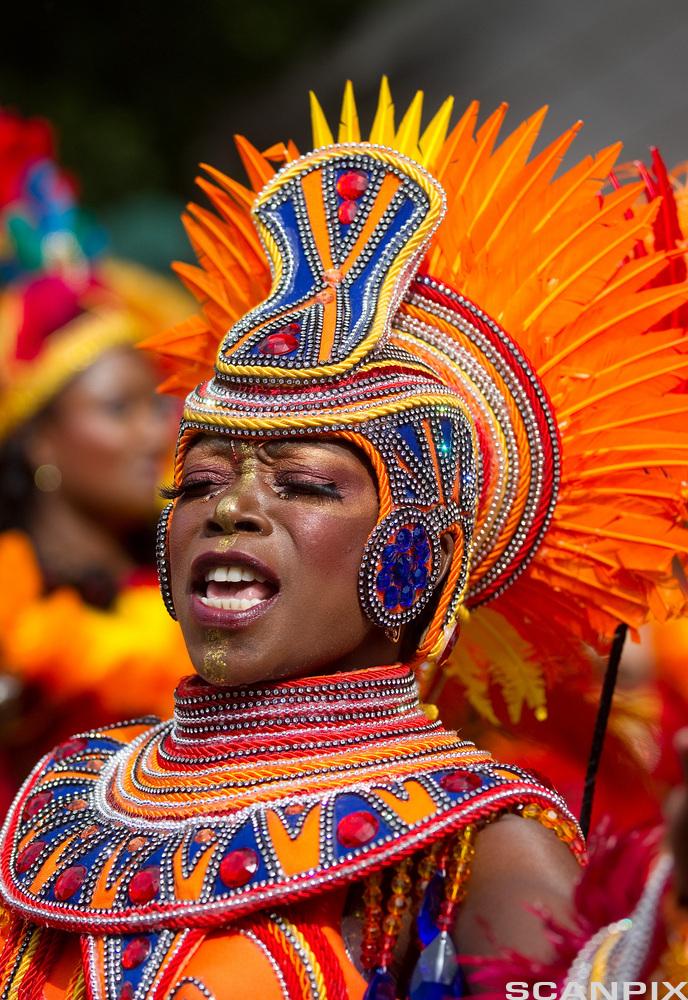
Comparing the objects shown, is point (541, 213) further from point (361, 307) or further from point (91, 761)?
point (91, 761)

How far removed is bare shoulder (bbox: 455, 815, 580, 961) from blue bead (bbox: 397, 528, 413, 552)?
521mm

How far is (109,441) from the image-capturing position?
7.82 meters

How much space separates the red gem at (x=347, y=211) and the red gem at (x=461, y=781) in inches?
45.6

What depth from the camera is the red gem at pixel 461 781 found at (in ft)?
9.25

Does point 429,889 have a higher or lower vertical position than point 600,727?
lower

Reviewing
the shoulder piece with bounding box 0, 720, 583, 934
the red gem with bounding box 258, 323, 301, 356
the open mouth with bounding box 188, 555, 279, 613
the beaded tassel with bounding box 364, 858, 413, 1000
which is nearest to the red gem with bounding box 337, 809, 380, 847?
the shoulder piece with bounding box 0, 720, 583, 934

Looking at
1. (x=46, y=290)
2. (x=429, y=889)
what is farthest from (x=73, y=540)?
(x=429, y=889)

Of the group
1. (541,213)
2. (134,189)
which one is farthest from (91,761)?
(134,189)

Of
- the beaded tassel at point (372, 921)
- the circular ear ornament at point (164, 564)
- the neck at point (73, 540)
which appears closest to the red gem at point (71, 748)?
the circular ear ornament at point (164, 564)

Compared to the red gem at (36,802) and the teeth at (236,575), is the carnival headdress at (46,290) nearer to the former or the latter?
the red gem at (36,802)

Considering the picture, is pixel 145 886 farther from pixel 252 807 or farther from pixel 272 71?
pixel 272 71

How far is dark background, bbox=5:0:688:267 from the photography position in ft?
53.3

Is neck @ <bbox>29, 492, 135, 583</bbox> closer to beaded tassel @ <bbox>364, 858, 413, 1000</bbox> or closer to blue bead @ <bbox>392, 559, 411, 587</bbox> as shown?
blue bead @ <bbox>392, 559, 411, 587</bbox>

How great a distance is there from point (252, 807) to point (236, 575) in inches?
16.6
